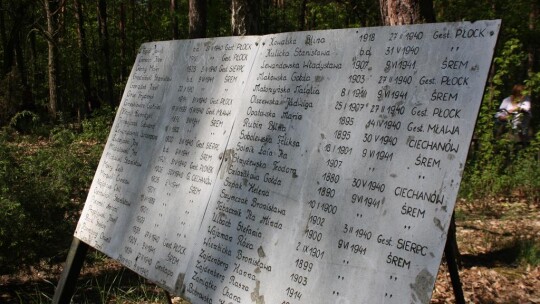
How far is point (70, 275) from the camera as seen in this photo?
11.4 ft

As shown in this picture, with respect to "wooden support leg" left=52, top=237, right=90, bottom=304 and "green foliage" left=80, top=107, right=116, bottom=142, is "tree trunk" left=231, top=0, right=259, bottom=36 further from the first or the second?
"green foliage" left=80, top=107, right=116, bottom=142

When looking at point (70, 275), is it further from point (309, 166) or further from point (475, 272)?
point (475, 272)

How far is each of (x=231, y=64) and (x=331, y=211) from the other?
3.68ft

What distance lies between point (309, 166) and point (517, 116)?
7.02m

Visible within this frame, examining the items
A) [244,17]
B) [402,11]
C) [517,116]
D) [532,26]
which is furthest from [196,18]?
[532,26]

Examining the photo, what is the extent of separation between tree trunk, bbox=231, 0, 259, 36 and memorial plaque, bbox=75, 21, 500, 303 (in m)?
2.92

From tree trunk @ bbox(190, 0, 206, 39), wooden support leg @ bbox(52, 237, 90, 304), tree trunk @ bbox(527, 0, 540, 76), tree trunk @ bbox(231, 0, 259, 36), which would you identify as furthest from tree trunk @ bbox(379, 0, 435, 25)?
tree trunk @ bbox(527, 0, 540, 76)

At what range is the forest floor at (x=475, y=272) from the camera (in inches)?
181

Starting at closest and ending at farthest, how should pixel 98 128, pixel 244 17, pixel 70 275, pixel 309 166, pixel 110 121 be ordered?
pixel 309 166 → pixel 70 275 → pixel 244 17 → pixel 98 128 → pixel 110 121

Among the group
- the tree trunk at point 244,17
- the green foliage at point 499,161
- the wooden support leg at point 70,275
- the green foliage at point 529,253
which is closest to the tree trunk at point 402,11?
the tree trunk at point 244,17

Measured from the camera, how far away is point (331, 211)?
1958 mm

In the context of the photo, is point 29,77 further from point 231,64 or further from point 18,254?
point 231,64

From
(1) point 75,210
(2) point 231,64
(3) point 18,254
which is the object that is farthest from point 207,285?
(1) point 75,210

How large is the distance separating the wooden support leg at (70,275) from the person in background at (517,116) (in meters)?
6.60
